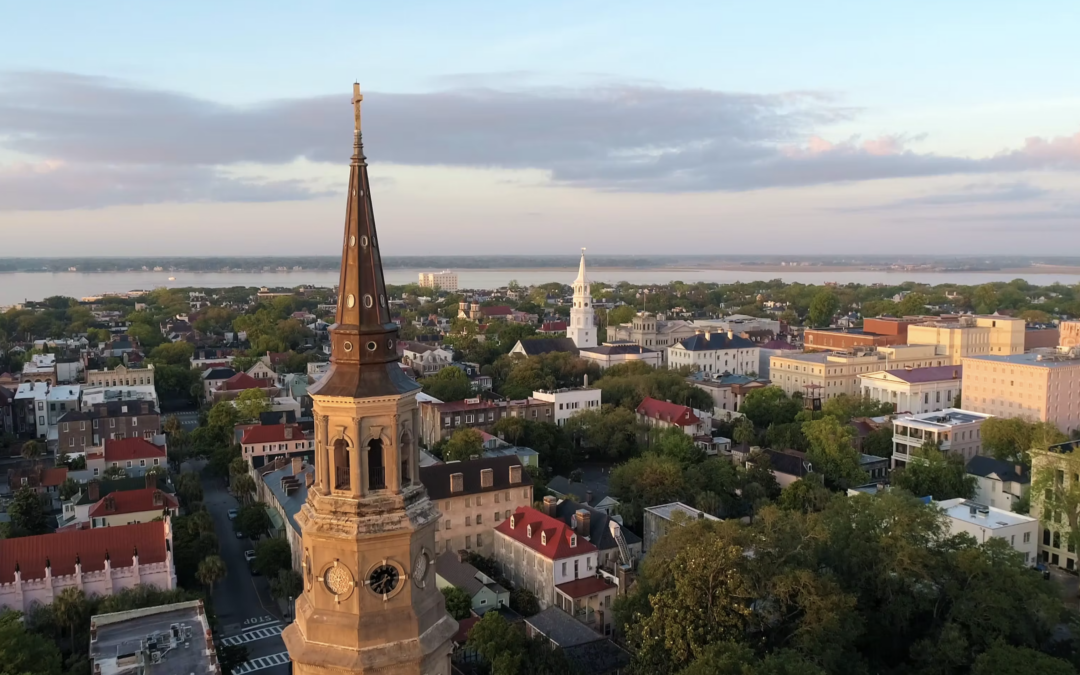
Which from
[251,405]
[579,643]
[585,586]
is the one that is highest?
[251,405]

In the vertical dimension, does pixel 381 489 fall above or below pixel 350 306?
below

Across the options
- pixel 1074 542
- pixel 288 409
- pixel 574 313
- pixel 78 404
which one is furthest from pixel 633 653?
pixel 574 313

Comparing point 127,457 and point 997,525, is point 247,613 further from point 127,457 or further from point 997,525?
point 997,525

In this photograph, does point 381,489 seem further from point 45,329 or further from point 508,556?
point 45,329

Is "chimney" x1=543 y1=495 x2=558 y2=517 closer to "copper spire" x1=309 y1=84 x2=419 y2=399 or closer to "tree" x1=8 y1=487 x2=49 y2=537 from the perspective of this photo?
"tree" x1=8 y1=487 x2=49 y2=537

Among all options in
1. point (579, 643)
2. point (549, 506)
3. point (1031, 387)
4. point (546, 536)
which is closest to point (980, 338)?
point (1031, 387)

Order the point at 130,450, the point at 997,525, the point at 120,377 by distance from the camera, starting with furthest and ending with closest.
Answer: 1. the point at 120,377
2. the point at 130,450
3. the point at 997,525

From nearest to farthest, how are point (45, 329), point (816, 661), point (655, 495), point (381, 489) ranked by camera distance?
point (381, 489) < point (816, 661) < point (655, 495) < point (45, 329)

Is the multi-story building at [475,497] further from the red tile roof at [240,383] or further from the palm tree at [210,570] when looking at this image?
the red tile roof at [240,383]
